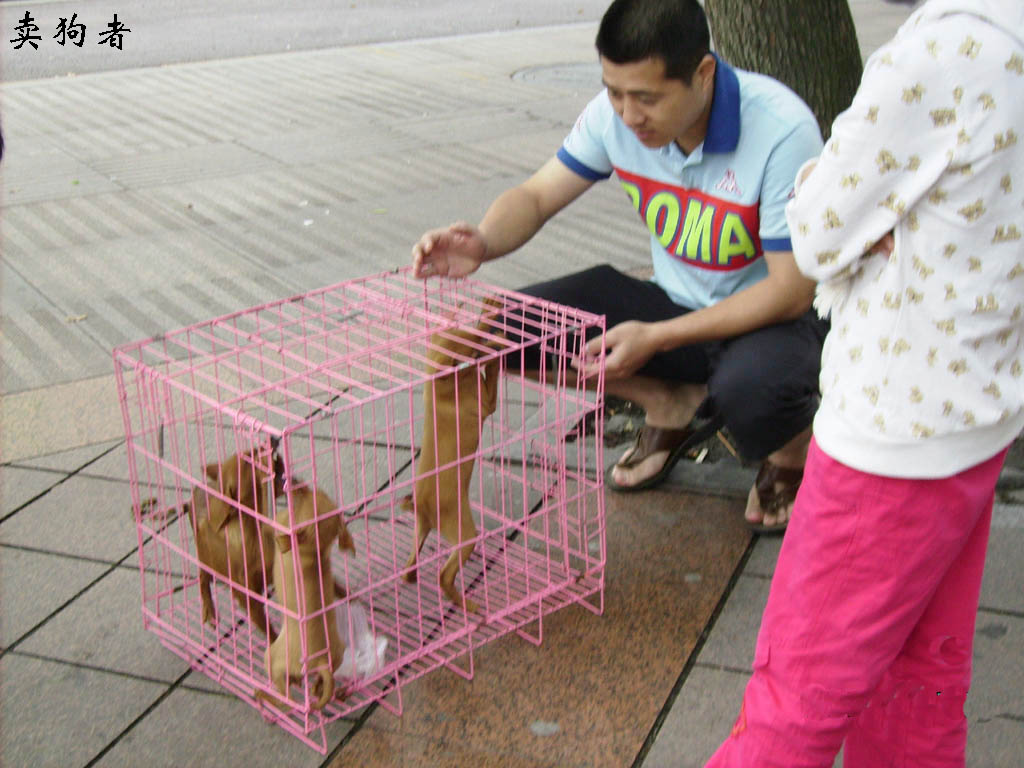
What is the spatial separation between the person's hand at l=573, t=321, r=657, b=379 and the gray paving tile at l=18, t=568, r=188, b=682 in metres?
1.11

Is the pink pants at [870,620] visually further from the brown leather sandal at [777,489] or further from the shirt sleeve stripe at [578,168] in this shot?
the shirt sleeve stripe at [578,168]

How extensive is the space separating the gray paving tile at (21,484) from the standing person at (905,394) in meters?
2.13

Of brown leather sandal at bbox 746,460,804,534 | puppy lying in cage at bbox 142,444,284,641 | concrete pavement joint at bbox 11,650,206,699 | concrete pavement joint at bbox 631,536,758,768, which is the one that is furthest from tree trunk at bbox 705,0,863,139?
concrete pavement joint at bbox 11,650,206,699

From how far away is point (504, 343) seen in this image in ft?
7.77

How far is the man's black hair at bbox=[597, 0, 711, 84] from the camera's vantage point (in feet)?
7.85

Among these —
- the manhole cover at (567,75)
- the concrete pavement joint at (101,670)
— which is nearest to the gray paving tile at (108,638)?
the concrete pavement joint at (101,670)

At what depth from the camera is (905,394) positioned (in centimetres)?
156

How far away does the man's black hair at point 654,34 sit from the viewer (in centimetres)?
239

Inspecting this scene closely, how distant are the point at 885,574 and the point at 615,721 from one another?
83 centimetres

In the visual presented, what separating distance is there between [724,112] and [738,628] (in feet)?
3.90

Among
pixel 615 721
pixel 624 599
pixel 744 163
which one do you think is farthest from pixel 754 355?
pixel 615 721

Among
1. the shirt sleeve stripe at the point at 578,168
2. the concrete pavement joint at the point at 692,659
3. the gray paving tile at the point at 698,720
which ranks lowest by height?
the concrete pavement joint at the point at 692,659

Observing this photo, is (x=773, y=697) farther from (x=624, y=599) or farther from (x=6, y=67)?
(x=6, y=67)

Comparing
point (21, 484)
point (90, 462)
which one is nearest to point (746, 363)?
point (90, 462)
